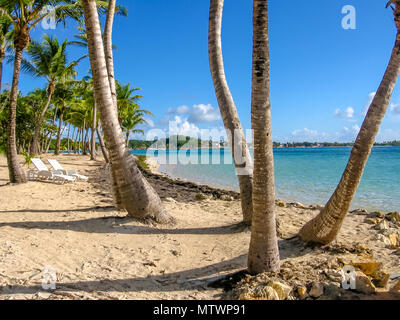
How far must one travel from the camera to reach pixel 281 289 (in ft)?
10.9

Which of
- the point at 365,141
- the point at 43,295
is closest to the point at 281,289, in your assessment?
Result: the point at 365,141

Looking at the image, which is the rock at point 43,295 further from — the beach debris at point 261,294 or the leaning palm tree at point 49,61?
the leaning palm tree at point 49,61

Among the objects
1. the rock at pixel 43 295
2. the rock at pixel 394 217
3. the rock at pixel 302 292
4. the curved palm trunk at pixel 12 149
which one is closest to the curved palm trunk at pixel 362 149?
the rock at pixel 302 292

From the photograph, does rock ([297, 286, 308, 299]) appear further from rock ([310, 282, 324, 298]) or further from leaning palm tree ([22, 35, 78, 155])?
leaning palm tree ([22, 35, 78, 155])

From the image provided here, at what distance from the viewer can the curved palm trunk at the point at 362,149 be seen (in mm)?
4105

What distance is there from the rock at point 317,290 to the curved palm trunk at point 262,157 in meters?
0.58

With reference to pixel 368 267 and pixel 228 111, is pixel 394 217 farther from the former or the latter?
pixel 228 111

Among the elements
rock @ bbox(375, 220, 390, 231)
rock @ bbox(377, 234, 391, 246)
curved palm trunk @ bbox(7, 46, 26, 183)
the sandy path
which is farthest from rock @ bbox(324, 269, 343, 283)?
curved palm trunk @ bbox(7, 46, 26, 183)

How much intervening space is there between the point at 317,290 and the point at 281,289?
46 centimetres

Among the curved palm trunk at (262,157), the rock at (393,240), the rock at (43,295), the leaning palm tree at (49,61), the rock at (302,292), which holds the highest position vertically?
the leaning palm tree at (49,61)

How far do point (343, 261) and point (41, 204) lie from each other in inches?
274

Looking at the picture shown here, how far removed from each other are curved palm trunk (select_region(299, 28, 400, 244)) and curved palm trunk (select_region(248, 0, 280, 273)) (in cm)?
141
